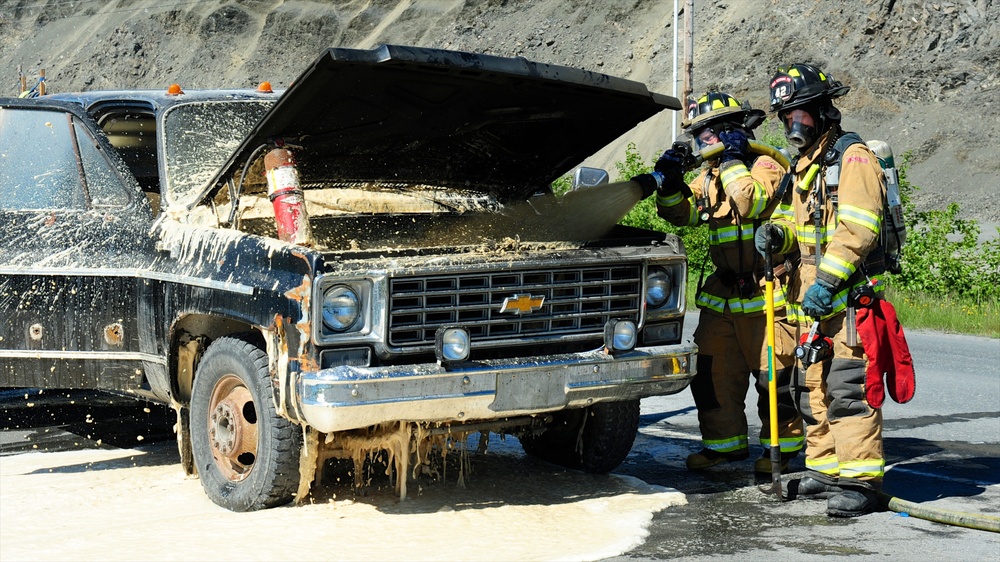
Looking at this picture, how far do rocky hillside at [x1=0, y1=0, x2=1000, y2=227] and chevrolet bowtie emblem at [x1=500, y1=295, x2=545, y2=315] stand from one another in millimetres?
30982

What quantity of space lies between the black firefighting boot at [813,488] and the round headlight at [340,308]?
7.48 ft

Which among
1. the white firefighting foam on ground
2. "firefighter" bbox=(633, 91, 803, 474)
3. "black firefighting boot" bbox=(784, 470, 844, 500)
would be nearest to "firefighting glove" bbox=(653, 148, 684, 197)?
"firefighter" bbox=(633, 91, 803, 474)

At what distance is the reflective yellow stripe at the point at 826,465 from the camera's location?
5.77m

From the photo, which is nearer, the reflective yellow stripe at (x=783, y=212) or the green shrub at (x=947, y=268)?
the reflective yellow stripe at (x=783, y=212)

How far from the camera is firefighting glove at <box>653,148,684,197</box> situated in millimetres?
6336

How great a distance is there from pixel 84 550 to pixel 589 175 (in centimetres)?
319

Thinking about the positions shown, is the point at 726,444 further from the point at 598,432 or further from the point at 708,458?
the point at 598,432

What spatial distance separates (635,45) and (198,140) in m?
44.8

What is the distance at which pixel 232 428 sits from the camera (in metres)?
5.24

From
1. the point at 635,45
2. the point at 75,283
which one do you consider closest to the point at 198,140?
the point at 75,283

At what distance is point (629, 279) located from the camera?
544 centimetres

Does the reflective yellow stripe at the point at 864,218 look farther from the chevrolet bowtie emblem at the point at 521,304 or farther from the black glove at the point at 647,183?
the chevrolet bowtie emblem at the point at 521,304

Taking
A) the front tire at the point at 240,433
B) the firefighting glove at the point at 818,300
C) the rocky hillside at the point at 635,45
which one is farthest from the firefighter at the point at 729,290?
the rocky hillside at the point at 635,45

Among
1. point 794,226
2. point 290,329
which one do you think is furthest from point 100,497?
point 794,226
